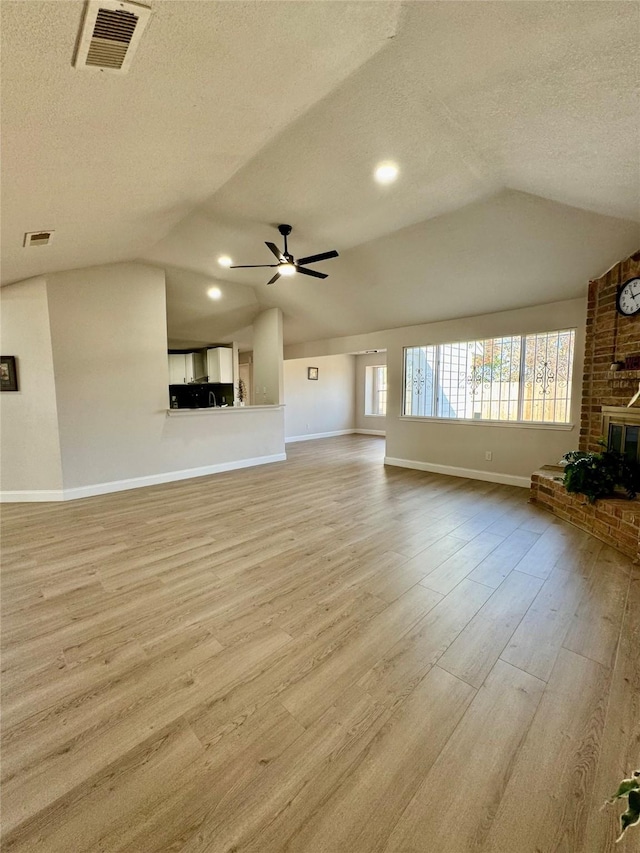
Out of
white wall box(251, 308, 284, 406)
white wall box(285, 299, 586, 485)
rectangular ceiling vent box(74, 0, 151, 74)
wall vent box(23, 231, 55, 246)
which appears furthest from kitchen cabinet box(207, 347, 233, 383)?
rectangular ceiling vent box(74, 0, 151, 74)

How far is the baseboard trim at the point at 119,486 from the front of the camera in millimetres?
4164

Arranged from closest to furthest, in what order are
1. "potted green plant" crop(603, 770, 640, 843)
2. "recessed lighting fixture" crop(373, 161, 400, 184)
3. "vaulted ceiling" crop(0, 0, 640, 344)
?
1. "potted green plant" crop(603, 770, 640, 843)
2. "vaulted ceiling" crop(0, 0, 640, 344)
3. "recessed lighting fixture" crop(373, 161, 400, 184)

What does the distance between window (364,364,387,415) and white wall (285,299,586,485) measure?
3392 mm

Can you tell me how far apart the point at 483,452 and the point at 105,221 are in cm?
521

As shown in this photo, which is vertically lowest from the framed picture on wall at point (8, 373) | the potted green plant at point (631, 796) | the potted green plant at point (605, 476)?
the potted green plant at point (605, 476)

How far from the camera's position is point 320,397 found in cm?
945

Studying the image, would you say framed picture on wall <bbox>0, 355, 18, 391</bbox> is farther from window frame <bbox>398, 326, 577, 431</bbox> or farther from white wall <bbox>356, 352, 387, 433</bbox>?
white wall <bbox>356, 352, 387, 433</bbox>

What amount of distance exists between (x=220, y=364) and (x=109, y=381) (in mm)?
3228

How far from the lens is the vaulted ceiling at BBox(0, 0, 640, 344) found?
1463 millimetres

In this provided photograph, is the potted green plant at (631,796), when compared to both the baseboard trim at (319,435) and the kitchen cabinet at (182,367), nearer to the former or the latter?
the baseboard trim at (319,435)

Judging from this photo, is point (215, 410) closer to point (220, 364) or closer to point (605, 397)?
point (220, 364)

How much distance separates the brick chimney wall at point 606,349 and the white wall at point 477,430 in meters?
0.35

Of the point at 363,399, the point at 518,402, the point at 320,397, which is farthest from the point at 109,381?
the point at 363,399

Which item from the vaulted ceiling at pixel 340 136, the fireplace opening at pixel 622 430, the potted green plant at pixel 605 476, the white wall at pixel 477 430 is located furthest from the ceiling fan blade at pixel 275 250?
the fireplace opening at pixel 622 430
